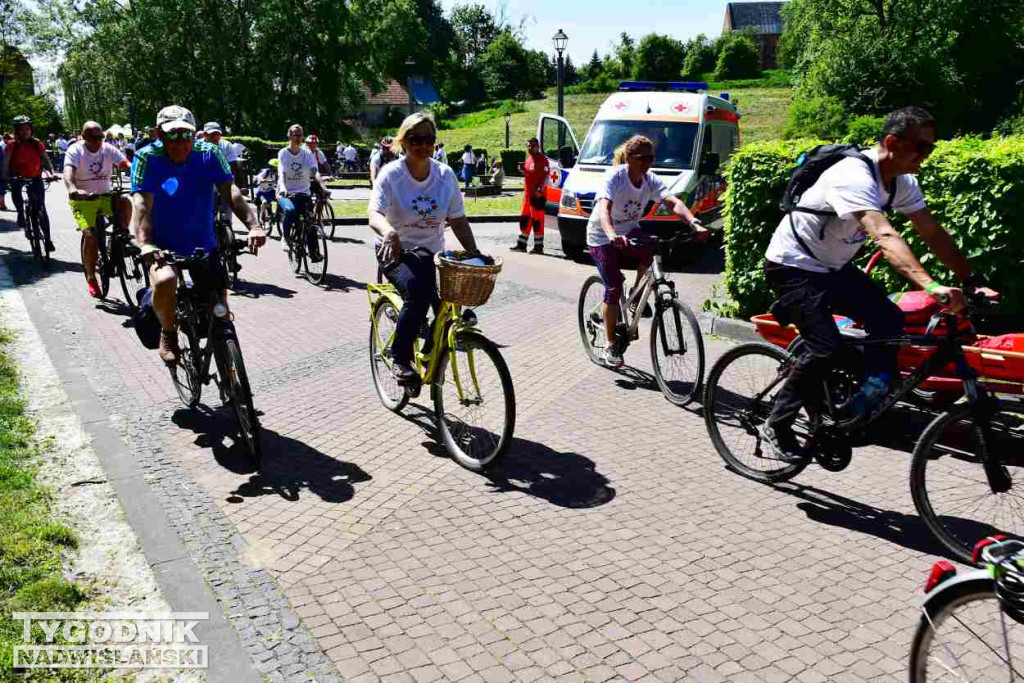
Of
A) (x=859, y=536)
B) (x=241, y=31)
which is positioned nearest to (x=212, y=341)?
(x=859, y=536)

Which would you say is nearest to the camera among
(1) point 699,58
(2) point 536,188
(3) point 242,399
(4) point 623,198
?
(3) point 242,399

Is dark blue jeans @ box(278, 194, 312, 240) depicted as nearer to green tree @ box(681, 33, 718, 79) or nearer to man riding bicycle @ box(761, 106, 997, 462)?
man riding bicycle @ box(761, 106, 997, 462)

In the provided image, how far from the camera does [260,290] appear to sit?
1130cm

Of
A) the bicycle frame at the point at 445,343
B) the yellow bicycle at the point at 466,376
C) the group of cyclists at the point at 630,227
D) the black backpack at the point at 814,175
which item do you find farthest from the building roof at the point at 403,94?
the black backpack at the point at 814,175

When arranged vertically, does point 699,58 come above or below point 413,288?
above

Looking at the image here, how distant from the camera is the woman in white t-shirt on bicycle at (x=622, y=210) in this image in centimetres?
690

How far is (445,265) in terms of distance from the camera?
507cm

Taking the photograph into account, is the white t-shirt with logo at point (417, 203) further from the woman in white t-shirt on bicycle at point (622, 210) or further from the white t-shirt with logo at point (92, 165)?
the white t-shirt with logo at point (92, 165)

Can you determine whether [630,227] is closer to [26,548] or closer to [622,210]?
[622,210]

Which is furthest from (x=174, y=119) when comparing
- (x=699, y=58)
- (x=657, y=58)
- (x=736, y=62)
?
(x=699, y=58)

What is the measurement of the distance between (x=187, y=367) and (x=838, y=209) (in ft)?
14.1

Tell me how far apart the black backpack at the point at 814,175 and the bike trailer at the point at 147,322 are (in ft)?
13.3

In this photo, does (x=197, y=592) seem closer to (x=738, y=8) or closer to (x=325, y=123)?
(x=325, y=123)

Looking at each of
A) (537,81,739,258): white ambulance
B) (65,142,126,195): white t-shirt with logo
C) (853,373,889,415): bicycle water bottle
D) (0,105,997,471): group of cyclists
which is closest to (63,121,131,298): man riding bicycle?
(65,142,126,195): white t-shirt with logo
